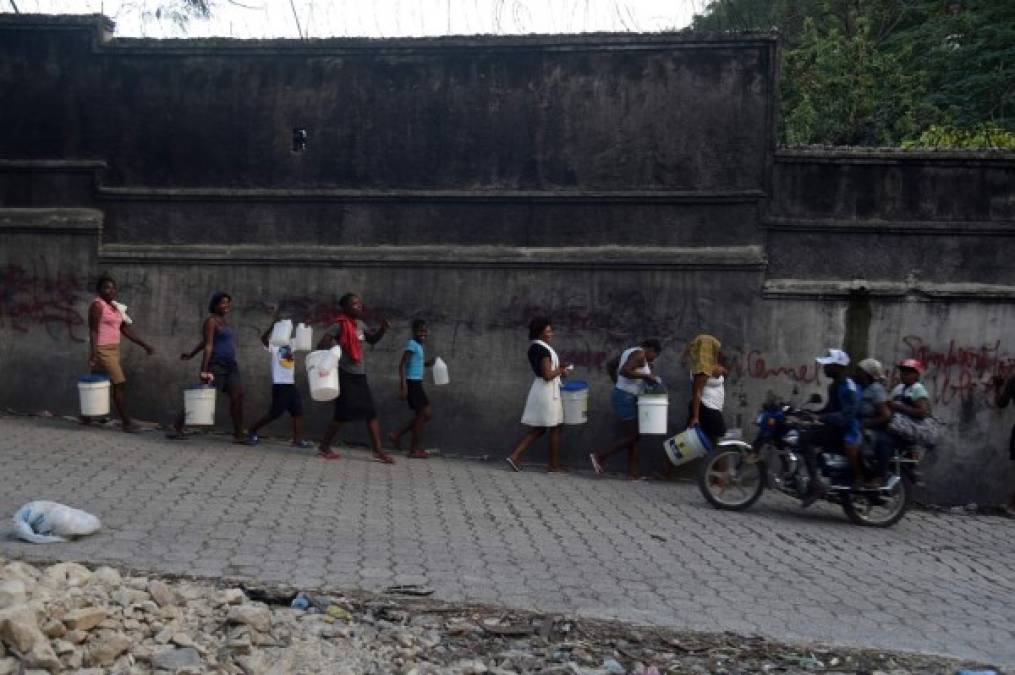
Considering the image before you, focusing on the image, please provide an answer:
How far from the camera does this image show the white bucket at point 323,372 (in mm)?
10750

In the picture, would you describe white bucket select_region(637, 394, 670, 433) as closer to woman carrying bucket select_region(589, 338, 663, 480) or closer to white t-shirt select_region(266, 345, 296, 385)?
woman carrying bucket select_region(589, 338, 663, 480)

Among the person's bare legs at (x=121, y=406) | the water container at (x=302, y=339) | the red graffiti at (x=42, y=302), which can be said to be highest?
the red graffiti at (x=42, y=302)

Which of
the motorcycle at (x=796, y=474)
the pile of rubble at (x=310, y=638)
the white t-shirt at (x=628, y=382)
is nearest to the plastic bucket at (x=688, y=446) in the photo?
the white t-shirt at (x=628, y=382)

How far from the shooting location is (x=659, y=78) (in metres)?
11.5

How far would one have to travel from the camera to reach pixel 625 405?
36.8 ft

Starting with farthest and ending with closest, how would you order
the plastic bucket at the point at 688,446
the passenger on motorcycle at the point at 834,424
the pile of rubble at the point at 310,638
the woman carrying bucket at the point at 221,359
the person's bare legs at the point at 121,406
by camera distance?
the person's bare legs at the point at 121,406 < the woman carrying bucket at the point at 221,359 < the plastic bucket at the point at 688,446 < the passenger on motorcycle at the point at 834,424 < the pile of rubble at the point at 310,638

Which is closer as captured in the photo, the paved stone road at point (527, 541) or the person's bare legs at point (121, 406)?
the paved stone road at point (527, 541)

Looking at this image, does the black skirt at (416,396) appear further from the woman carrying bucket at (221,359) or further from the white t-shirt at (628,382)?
the white t-shirt at (628,382)

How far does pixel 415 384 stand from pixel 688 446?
9.39ft

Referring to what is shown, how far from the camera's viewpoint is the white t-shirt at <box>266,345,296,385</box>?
440 inches

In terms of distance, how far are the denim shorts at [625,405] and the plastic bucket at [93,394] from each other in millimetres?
5291

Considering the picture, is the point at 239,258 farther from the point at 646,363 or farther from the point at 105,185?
the point at 646,363

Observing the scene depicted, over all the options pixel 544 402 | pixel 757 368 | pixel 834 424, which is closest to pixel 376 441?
pixel 544 402

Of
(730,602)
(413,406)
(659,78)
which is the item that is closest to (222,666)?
(730,602)
